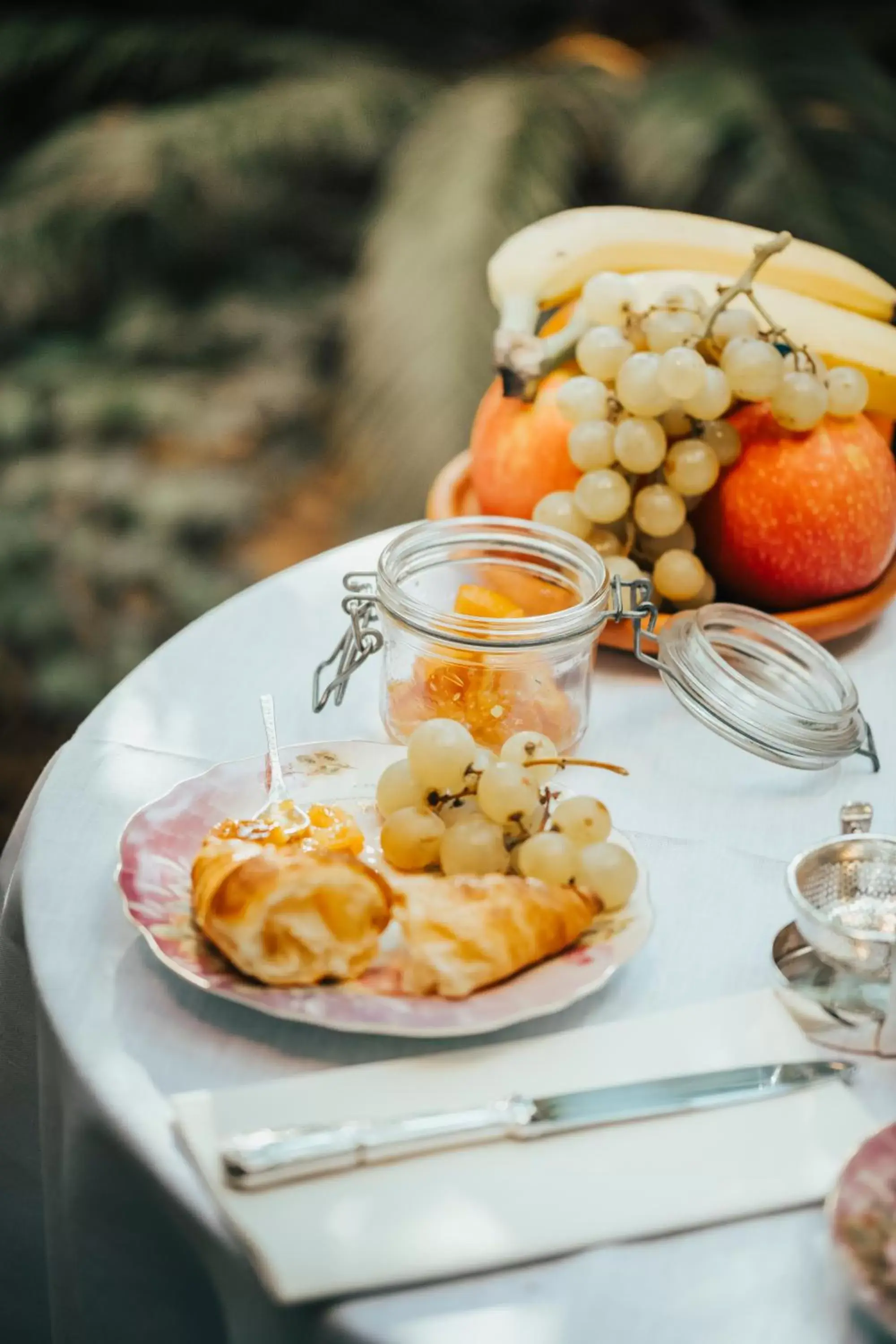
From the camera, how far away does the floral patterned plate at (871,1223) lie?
426mm

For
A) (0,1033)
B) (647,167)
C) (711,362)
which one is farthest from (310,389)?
(0,1033)

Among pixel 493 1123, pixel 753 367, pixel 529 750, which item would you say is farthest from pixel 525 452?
pixel 493 1123

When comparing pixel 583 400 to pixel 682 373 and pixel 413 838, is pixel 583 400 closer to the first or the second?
pixel 682 373

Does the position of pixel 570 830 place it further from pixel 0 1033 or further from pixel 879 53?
pixel 879 53

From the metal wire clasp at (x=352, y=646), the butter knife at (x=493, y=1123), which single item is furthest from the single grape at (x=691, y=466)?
the butter knife at (x=493, y=1123)

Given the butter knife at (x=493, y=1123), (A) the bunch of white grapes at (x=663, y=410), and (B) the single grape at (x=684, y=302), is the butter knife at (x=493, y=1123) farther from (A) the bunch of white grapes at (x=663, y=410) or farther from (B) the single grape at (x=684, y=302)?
(B) the single grape at (x=684, y=302)

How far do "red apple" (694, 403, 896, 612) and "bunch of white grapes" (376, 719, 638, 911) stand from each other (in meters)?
0.31

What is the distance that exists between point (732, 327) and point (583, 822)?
433 millimetres

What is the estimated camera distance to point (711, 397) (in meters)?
0.87

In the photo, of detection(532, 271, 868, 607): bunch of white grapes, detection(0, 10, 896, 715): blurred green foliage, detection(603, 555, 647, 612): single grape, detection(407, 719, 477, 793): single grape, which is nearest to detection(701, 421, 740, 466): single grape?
detection(532, 271, 868, 607): bunch of white grapes

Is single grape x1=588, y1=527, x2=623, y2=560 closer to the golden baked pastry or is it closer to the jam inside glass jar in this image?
the jam inside glass jar

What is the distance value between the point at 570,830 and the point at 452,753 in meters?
0.07

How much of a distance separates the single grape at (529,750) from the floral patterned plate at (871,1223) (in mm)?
266

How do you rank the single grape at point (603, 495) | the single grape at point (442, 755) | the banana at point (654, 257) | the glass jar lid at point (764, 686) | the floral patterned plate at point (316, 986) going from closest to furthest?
1. the floral patterned plate at point (316, 986)
2. the single grape at point (442, 755)
3. the glass jar lid at point (764, 686)
4. the single grape at point (603, 495)
5. the banana at point (654, 257)
